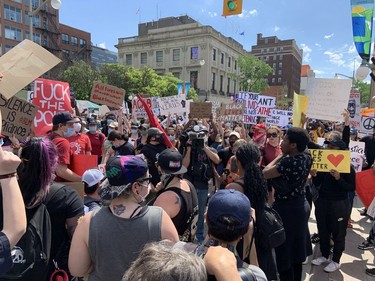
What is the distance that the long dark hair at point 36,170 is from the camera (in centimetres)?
192

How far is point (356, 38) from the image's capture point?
764 centimetres

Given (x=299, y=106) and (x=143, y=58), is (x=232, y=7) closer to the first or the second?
(x=299, y=106)

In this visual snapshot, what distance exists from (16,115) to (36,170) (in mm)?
1932

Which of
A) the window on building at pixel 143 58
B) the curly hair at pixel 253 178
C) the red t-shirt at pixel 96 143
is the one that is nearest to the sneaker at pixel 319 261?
the curly hair at pixel 253 178

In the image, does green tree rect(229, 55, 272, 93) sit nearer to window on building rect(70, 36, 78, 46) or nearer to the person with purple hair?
window on building rect(70, 36, 78, 46)

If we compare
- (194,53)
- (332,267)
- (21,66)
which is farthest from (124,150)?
(194,53)

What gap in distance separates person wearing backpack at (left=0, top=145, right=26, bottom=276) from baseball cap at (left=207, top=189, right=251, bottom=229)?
3.01 ft

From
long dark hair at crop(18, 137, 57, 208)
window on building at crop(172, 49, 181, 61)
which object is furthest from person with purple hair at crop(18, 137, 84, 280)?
window on building at crop(172, 49, 181, 61)

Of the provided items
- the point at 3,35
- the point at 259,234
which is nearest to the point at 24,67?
the point at 259,234

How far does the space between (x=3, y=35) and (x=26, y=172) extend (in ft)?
190

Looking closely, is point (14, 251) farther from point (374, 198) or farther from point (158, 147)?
point (374, 198)

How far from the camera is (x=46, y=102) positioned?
4461 mm

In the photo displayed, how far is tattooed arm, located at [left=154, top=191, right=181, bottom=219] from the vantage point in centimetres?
245

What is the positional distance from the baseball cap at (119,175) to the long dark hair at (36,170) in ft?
1.36
